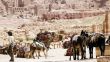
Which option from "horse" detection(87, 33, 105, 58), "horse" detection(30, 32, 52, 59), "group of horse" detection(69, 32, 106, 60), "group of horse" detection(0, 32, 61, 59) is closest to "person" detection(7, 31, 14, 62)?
"group of horse" detection(0, 32, 61, 59)

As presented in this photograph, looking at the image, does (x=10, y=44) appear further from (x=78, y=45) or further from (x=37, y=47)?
(x=78, y=45)

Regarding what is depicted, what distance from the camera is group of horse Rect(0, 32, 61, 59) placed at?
17950mm

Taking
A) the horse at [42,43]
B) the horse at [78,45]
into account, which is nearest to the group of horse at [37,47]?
the horse at [42,43]

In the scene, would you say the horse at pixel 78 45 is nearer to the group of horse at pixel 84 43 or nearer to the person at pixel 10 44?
the group of horse at pixel 84 43

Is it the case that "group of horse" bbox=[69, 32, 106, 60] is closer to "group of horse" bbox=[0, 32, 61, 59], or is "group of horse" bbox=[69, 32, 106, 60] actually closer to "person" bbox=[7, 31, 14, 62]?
"group of horse" bbox=[0, 32, 61, 59]

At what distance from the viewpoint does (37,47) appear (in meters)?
18.1

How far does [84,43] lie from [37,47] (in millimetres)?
1224

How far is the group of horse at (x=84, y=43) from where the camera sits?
59.0 feet

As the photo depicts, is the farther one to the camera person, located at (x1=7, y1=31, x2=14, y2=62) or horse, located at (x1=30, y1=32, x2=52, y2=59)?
horse, located at (x1=30, y1=32, x2=52, y2=59)

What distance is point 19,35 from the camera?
1805 centimetres

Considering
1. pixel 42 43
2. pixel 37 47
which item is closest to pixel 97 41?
pixel 42 43

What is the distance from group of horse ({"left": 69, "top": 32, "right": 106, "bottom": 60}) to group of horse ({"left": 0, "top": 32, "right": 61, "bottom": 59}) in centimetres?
51

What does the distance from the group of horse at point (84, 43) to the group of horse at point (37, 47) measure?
1.67 feet

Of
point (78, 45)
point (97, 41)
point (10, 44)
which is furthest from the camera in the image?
point (97, 41)
